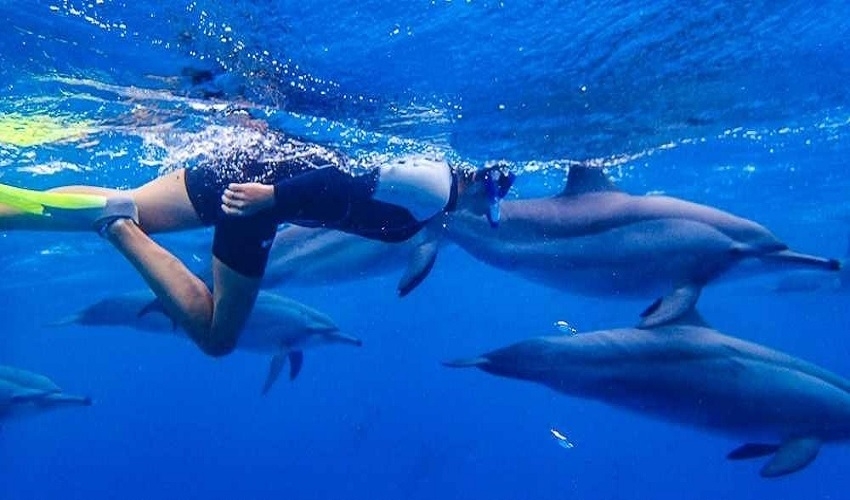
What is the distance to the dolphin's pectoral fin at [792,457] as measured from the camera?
8.59 m

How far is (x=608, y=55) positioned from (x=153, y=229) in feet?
18.1

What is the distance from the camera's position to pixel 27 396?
45.4 ft

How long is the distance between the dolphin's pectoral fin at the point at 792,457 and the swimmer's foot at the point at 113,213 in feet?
23.2

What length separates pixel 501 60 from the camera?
8695mm

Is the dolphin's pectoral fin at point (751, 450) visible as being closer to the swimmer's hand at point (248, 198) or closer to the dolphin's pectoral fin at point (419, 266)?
A: the dolphin's pectoral fin at point (419, 266)

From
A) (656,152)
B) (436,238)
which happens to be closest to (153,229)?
(436,238)

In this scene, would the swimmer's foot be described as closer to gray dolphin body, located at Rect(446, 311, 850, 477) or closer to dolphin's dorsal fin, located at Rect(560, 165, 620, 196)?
gray dolphin body, located at Rect(446, 311, 850, 477)

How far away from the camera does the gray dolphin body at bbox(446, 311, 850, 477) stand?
8.45 m

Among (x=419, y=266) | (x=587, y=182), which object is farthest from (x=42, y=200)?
(x=587, y=182)

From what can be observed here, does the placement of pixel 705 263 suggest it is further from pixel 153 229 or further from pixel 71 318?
pixel 71 318

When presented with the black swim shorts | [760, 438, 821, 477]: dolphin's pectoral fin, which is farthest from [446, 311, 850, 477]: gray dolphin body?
the black swim shorts

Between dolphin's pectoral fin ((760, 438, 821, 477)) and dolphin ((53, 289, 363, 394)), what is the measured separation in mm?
7631

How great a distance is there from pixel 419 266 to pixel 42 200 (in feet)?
11.5

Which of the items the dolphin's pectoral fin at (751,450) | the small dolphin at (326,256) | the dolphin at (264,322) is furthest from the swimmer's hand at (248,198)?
the dolphin at (264,322)
